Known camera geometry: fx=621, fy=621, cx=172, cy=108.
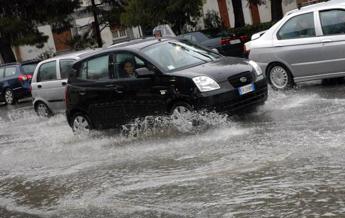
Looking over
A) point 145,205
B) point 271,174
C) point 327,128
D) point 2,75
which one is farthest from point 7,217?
point 2,75

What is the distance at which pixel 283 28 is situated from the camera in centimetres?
1245

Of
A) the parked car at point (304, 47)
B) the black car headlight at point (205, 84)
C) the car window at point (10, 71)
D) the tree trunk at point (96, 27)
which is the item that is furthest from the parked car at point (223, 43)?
the tree trunk at point (96, 27)

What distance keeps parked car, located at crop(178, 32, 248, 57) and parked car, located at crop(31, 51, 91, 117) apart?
17.3 feet

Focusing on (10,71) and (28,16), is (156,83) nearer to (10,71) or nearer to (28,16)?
(10,71)

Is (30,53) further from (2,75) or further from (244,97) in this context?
(244,97)

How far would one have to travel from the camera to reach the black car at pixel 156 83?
9.60 m

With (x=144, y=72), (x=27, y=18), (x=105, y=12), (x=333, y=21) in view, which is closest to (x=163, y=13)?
(x=105, y=12)

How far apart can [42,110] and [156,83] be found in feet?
21.3

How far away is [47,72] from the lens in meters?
15.5

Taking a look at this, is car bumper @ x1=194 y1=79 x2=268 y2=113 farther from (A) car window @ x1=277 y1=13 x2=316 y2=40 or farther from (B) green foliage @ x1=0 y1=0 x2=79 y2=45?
(B) green foliage @ x1=0 y1=0 x2=79 y2=45

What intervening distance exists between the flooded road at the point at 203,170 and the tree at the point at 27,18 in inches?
793

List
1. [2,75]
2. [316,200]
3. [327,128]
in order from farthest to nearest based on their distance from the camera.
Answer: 1. [2,75]
2. [327,128]
3. [316,200]

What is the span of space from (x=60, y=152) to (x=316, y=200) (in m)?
5.82

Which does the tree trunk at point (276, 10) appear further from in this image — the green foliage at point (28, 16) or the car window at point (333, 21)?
the car window at point (333, 21)
